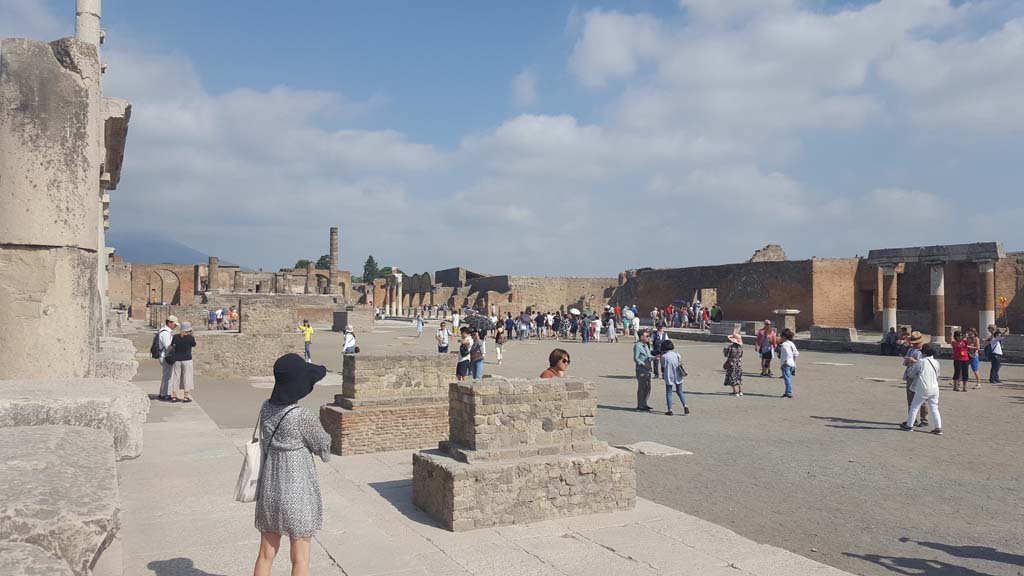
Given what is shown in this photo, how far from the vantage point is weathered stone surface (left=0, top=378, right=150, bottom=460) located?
2982mm

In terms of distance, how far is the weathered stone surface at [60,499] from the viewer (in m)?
1.72

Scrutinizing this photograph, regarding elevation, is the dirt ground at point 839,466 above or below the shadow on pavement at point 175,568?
below

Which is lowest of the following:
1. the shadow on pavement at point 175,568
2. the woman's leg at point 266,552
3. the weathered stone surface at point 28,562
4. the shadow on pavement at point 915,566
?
the shadow on pavement at point 915,566

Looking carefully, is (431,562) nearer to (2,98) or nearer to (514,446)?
(514,446)

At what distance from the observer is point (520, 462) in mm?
5594

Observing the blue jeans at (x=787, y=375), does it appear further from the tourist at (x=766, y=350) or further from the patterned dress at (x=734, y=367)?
the tourist at (x=766, y=350)

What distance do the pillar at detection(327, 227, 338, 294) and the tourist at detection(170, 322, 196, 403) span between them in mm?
43072

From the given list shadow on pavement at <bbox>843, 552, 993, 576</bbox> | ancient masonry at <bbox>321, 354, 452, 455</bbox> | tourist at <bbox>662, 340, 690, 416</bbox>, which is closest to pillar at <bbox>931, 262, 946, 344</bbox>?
tourist at <bbox>662, 340, 690, 416</bbox>

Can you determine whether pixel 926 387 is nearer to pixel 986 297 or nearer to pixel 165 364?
pixel 165 364

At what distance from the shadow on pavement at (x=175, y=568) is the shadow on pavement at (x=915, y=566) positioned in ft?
14.1

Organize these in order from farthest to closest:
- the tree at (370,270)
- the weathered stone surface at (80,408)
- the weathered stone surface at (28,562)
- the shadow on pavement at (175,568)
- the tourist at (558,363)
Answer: the tree at (370,270)
the tourist at (558,363)
the shadow on pavement at (175,568)
the weathered stone surface at (80,408)
the weathered stone surface at (28,562)

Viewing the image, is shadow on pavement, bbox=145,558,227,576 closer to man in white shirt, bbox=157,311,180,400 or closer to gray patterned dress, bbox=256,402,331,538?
gray patterned dress, bbox=256,402,331,538

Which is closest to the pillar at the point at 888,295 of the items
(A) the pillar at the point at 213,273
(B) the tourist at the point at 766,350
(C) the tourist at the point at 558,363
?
(B) the tourist at the point at 766,350

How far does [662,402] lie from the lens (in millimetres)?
13266
